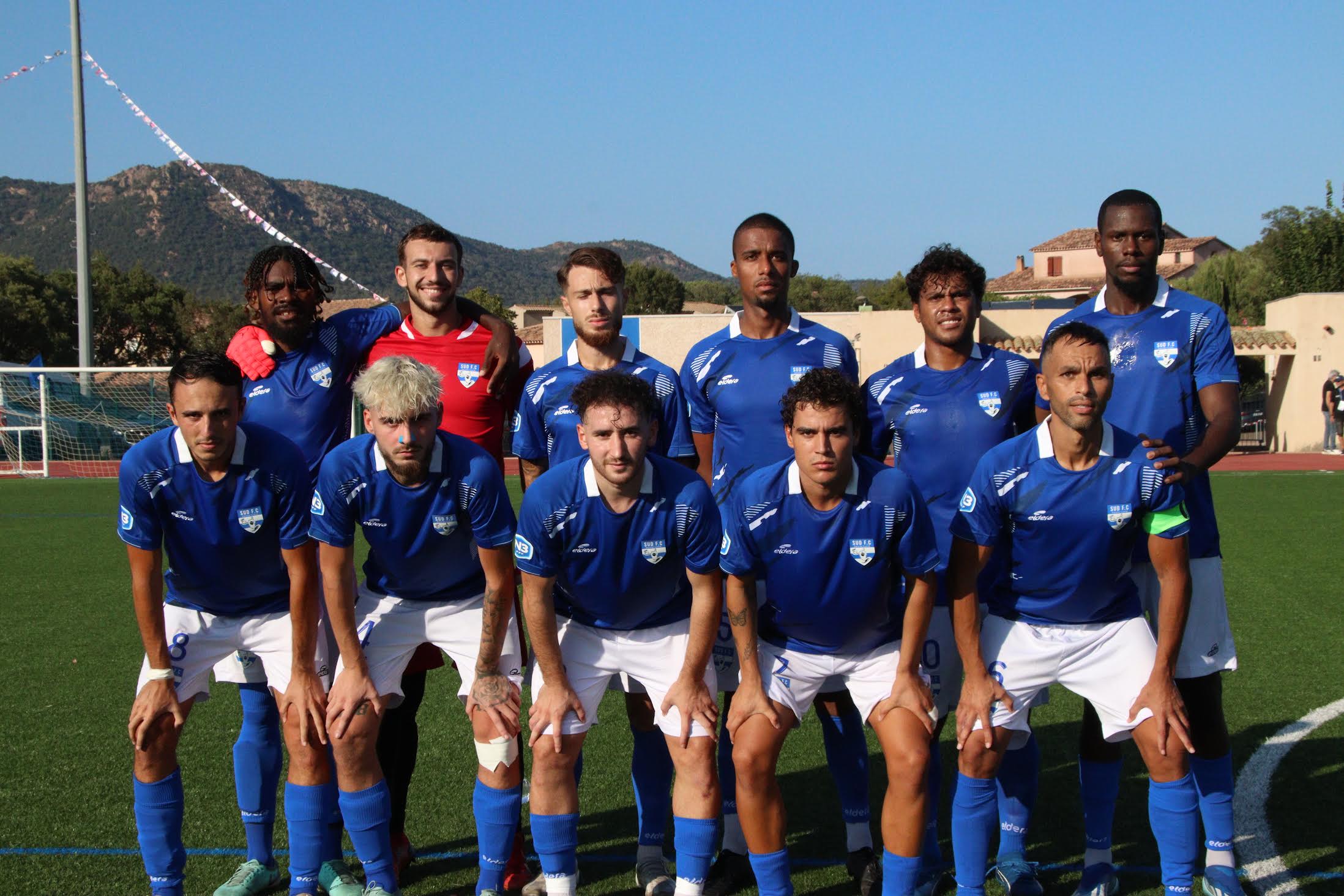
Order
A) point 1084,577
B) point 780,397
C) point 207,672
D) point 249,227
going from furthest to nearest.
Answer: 1. point 249,227
2. point 780,397
3. point 207,672
4. point 1084,577

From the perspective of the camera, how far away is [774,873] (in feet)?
10.6

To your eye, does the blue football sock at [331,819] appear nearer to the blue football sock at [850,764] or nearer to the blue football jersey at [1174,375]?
the blue football sock at [850,764]

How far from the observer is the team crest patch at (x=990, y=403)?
3.75m

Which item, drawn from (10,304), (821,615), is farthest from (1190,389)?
(10,304)

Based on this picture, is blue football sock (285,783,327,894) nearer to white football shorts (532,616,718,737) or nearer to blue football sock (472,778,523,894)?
blue football sock (472,778,523,894)

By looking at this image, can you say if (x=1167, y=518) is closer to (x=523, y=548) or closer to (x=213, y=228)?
(x=523, y=548)

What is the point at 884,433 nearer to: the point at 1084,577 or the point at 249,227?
the point at 1084,577

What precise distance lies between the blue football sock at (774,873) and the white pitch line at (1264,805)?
1.55 m

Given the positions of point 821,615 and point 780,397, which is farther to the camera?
point 780,397

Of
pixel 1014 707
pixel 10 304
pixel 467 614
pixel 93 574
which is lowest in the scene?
pixel 93 574

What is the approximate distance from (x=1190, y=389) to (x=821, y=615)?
4.84 feet

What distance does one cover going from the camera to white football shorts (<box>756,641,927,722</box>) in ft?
11.3

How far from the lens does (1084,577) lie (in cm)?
339

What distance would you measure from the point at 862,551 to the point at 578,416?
114 centimetres
